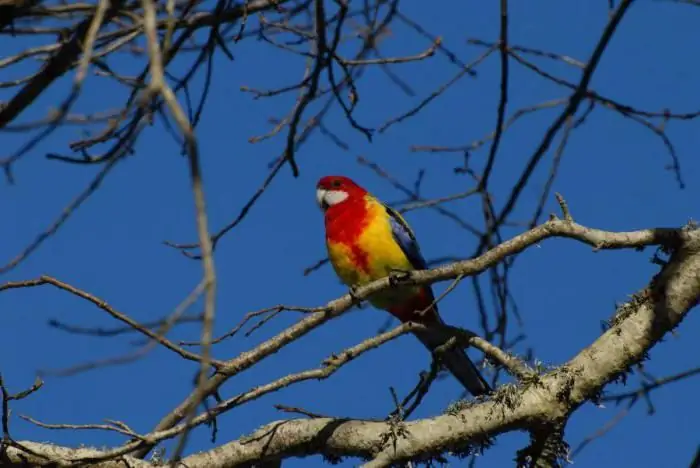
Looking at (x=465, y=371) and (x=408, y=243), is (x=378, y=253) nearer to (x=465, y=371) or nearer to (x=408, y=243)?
(x=408, y=243)

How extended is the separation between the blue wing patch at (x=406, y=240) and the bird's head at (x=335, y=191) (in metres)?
0.49

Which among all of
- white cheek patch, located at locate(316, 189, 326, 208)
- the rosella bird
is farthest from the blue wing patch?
white cheek patch, located at locate(316, 189, 326, 208)

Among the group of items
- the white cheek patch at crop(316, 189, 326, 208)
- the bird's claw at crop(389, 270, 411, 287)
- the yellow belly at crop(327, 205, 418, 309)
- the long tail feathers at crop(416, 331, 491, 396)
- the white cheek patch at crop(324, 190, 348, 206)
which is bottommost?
the long tail feathers at crop(416, 331, 491, 396)

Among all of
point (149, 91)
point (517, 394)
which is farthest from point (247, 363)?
point (149, 91)

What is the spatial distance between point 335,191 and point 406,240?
2.94 feet

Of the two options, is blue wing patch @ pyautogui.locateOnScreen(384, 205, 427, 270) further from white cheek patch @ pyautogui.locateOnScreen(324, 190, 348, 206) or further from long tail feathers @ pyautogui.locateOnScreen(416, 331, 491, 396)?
long tail feathers @ pyautogui.locateOnScreen(416, 331, 491, 396)

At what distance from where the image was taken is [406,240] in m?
5.46

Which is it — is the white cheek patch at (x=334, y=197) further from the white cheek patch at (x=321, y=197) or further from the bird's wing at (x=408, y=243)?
the bird's wing at (x=408, y=243)

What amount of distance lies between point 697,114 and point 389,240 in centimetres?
222

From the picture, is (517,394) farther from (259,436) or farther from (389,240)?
(389,240)

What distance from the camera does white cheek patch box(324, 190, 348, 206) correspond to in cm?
606

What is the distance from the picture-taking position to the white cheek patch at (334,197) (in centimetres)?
606

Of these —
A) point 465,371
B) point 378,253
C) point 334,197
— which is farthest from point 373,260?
point 465,371

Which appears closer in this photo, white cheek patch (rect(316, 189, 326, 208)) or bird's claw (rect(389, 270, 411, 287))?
bird's claw (rect(389, 270, 411, 287))
